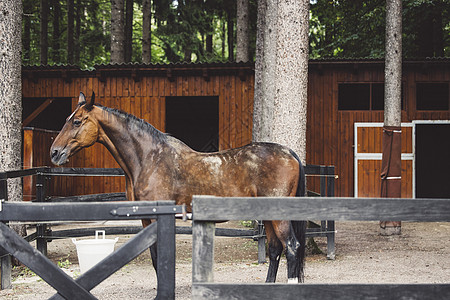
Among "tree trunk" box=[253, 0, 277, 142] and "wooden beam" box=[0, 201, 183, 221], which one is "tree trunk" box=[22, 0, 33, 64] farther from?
"wooden beam" box=[0, 201, 183, 221]

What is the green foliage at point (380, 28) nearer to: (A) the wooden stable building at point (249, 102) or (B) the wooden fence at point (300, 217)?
(A) the wooden stable building at point (249, 102)

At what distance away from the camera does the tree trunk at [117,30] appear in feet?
49.0

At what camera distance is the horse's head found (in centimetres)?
504

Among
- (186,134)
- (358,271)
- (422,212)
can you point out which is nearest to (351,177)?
(358,271)

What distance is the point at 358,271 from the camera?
248 inches

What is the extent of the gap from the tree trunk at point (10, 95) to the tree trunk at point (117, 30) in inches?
324

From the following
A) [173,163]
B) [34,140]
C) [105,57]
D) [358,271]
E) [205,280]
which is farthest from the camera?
[105,57]

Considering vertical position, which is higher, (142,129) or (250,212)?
(142,129)

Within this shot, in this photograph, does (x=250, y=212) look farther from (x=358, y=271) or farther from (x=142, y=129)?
(x=358, y=271)

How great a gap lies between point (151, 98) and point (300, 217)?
34.2ft

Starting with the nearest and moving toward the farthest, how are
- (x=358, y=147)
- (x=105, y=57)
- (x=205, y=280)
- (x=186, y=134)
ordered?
(x=205, y=280) → (x=358, y=147) → (x=186, y=134) → (x=105, y=57)

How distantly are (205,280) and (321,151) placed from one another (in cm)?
1019

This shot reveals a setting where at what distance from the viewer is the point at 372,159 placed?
12406 millimetres

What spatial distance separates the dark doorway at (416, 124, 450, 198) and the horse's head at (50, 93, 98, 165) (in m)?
13.0
